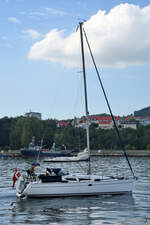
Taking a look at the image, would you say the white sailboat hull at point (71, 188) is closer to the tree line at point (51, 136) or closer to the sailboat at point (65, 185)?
the sailboat at point (65, 185)

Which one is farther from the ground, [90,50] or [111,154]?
[90,50]

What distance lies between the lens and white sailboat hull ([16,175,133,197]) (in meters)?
28.4

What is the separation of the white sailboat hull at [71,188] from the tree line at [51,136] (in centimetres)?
10355

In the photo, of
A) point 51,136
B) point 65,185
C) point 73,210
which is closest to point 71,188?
point 65,185

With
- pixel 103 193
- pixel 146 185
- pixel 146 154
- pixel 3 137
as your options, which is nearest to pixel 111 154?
pixel 146 154

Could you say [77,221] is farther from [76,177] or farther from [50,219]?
[76,177]

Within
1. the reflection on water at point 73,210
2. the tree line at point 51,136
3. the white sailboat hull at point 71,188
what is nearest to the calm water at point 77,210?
the reflection on water at point 73,210

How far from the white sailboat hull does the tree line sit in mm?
103551

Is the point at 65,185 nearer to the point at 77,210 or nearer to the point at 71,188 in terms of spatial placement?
the point at 71,188

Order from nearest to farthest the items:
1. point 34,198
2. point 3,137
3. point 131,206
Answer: point 131,206 → point 34,198 → point 3,137

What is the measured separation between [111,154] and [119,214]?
114521 mm

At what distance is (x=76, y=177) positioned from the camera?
1152 inches

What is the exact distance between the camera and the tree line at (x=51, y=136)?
468 ft

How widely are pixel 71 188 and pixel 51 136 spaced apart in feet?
380
